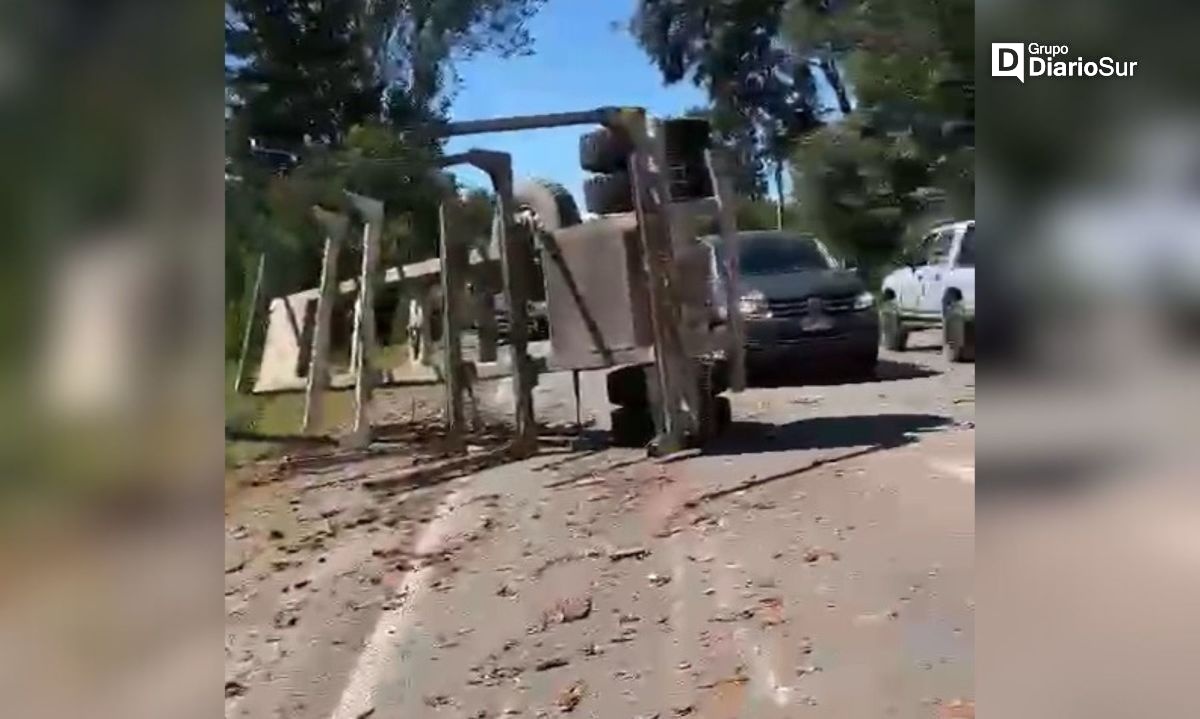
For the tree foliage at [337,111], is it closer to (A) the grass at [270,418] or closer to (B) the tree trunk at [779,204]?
(A) the grass at [270,418]

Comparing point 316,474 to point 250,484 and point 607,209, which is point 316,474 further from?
point 607,209

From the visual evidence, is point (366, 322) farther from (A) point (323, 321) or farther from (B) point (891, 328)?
(B) point (891, 328)

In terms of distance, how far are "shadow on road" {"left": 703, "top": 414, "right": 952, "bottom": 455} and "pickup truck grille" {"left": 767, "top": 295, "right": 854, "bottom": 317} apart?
18cm

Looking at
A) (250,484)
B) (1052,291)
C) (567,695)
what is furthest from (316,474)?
(1052,291)

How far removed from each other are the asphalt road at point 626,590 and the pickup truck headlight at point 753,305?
0.41 ft

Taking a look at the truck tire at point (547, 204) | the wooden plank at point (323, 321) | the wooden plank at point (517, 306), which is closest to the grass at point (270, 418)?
the wooden plank at point (323, 321)

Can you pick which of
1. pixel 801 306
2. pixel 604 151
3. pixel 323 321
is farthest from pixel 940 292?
pixel 323 321

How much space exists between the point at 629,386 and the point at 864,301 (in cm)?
40

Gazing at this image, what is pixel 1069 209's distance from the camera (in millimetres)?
2479

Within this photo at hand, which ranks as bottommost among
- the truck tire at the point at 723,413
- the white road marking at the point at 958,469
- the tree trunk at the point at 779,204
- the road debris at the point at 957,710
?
the road debris at the point at 957,710

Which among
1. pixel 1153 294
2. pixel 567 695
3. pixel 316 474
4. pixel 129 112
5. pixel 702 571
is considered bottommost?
pixel 567 695

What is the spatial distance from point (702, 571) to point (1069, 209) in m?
0.78

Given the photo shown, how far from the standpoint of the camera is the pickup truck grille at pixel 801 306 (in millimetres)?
2566

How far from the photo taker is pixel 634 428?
104 inches
